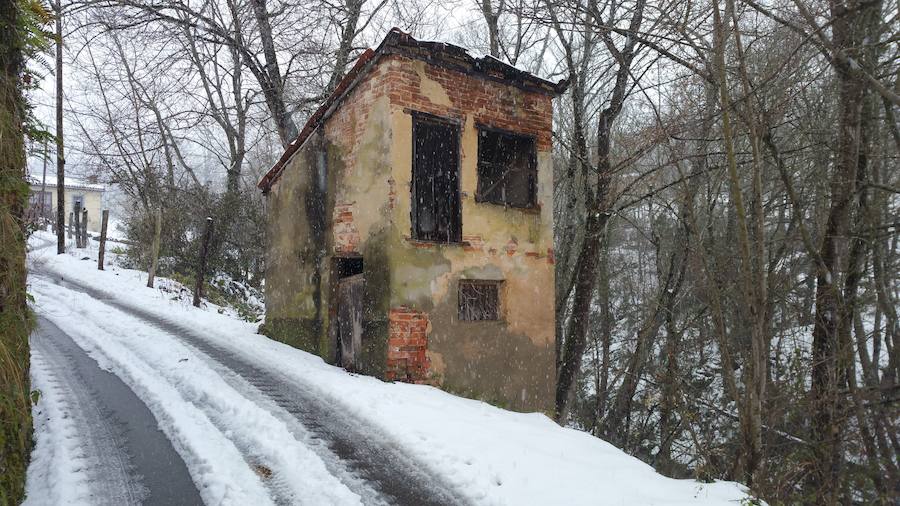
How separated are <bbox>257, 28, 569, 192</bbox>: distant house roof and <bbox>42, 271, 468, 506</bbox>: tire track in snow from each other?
429 cm

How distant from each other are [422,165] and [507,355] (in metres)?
3.19

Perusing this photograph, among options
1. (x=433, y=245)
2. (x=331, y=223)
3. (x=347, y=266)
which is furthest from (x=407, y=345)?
(x=331, y=223)

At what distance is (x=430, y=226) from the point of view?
904 centimetres

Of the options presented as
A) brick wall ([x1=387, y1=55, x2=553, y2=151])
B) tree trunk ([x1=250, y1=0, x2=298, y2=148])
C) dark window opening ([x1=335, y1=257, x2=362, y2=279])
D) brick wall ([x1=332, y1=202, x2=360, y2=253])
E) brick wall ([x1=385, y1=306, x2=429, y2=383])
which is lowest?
brick wall ([x1=385, y1=306, x2=429, y2=383])

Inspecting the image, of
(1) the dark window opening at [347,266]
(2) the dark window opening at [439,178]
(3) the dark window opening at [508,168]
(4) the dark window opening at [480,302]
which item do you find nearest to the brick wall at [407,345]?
(4) the dark window opening at [480,302]

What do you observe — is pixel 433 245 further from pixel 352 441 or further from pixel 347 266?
pixel 352 441

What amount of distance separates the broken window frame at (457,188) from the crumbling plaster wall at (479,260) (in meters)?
0.07

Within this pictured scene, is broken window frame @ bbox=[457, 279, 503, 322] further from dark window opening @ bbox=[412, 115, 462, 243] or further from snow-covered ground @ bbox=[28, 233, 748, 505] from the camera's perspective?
snow-covered ground @ bbox=[28, 233, 748, 505]

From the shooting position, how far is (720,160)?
415 inches

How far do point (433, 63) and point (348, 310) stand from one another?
12.5ft

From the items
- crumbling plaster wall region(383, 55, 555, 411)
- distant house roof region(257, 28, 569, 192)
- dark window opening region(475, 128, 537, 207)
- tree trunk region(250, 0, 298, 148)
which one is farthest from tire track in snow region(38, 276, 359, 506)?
tree trunk region(250, 0, 298, 148)

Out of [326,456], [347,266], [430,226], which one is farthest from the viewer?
[430,226]

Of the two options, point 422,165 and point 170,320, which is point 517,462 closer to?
point 422,165

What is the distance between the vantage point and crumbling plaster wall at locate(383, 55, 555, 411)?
24.4 feet
